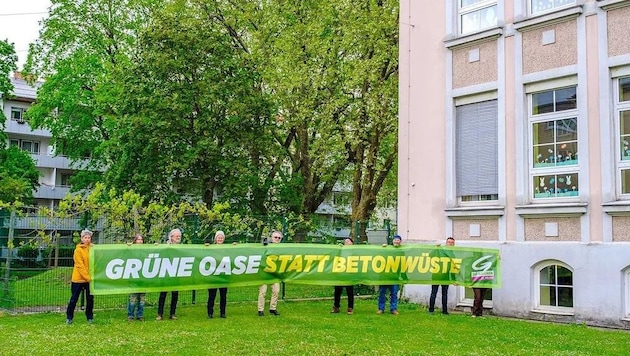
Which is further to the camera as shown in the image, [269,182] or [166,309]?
[269,182]

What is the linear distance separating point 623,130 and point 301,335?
7.64 meters

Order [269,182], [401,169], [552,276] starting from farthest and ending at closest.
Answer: [269,182] → [401,169] → [552,276]

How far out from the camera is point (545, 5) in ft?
50.9

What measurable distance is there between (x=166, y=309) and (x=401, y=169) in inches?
269

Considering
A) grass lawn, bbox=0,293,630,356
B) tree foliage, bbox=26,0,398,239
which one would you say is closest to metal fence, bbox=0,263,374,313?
grass lawn, bbox=0,293,630,356

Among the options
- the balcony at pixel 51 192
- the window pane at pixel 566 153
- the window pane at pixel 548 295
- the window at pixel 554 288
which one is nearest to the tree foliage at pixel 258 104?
the window pane at pixel 566 153

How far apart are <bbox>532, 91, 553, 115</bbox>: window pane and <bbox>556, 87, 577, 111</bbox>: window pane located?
0.59 ft

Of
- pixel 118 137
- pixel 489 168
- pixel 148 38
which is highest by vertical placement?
pixel 148 38

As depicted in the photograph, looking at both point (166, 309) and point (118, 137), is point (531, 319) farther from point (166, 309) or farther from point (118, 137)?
point (118, 137)

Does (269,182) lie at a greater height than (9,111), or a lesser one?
lesser

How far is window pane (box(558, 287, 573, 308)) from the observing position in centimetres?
1463

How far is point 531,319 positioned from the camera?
15.0 meters

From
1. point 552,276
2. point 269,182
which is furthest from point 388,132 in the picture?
point 552,276

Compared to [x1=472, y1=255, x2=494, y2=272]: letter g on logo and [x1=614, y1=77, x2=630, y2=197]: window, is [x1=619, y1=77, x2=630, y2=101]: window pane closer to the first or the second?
[x1=614, y1=77, x2=630, y2=197]: window
